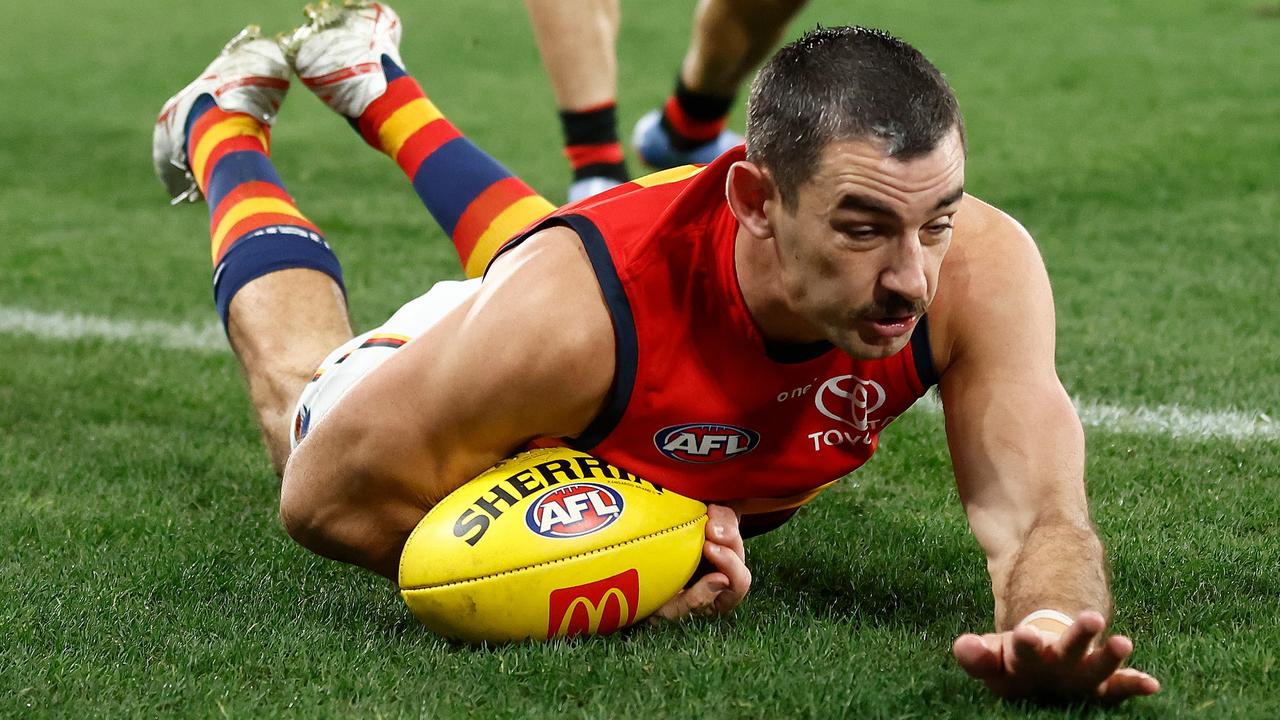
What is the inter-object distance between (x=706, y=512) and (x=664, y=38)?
26.9 ft

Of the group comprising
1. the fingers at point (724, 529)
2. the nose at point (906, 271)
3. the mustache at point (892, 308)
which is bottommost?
the fingers at point (724, 529)

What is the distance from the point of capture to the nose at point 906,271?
227 cm

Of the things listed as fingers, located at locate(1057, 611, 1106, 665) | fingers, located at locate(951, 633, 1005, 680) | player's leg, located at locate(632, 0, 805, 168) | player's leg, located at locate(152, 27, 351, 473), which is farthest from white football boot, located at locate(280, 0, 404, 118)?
fingers, located at locate(1057, 611, 1106, 665)

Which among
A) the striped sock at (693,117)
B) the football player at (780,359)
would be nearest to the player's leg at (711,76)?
the striped sock at (693,117)

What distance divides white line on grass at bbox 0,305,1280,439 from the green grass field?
22 mm

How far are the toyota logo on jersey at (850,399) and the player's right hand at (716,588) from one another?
0.27 metres

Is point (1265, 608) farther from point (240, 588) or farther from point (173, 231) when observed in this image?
point (173, 231)

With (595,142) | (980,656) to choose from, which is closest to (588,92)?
(595,142)

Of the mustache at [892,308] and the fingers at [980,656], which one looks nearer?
the fingers at [980,656]

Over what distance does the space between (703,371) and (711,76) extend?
3175 millimetres

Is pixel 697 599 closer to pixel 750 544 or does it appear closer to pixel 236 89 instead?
pixel 750 544

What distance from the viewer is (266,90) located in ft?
13.5

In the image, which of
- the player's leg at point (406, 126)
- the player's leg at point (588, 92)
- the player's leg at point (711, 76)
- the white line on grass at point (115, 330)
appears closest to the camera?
the player's leg at point (406, 126)

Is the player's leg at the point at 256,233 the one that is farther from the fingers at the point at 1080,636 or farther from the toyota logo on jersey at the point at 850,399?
the fingers at the point at 1080,636
